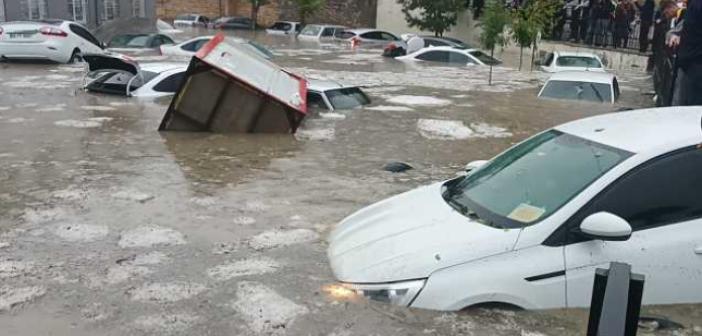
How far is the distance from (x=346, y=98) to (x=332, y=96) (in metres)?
0.45

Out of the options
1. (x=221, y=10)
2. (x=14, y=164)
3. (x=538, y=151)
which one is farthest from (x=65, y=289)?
(x=221, y=10)

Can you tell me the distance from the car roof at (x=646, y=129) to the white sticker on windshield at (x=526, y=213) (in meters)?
0.66

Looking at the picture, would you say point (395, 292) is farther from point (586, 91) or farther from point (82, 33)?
point (82, 33)

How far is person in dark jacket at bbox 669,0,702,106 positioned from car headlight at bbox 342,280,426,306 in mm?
5603

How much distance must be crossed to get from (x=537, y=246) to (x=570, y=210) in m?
0.28

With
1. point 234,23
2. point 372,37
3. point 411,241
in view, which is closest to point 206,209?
point 411,241

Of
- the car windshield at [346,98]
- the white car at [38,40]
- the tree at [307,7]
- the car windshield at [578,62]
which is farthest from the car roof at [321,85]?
the tree at [307,7]

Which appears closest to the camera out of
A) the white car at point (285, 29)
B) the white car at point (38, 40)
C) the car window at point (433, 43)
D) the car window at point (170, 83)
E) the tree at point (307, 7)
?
the car window at point (170, 83)

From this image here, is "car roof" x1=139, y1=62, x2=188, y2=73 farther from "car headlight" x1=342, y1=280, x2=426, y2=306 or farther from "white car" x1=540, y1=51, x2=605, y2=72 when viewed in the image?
"white car" x1=540, y1=51, x2=605, y2=72

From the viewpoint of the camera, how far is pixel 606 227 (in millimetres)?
3551

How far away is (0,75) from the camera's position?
1783 centimetres

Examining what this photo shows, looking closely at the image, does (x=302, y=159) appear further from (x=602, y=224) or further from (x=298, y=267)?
(x=602, y=224)

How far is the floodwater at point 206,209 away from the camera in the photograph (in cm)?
414

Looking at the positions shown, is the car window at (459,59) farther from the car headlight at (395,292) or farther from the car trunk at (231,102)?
the car headlight at (395,292)
